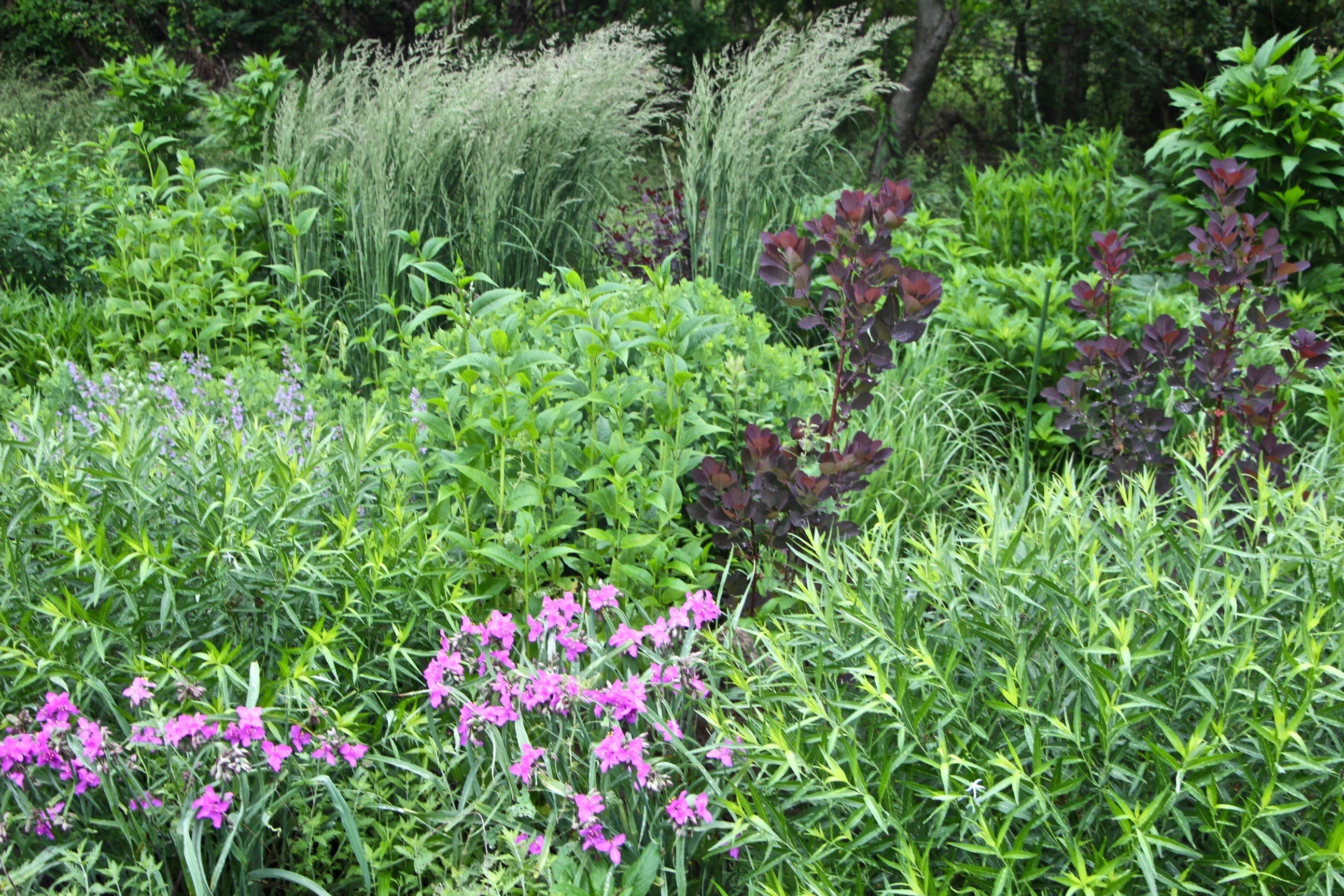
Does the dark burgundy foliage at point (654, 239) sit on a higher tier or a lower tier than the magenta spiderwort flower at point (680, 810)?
higher

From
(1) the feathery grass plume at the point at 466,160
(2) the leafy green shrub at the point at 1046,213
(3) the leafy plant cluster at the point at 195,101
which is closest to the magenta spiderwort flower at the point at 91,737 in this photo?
(1) the feathery grass plume at the point at 466,160

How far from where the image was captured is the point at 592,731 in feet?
5.87

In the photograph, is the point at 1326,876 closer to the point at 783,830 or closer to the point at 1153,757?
the point at 1153,757

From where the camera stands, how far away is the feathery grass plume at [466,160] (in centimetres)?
431

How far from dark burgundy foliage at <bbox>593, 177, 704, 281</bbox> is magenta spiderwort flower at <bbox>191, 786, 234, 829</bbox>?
10.8ft

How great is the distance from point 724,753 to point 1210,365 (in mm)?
1853

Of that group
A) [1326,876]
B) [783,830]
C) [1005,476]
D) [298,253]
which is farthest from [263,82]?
[1326,876]

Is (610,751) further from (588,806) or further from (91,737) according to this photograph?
(91,737)

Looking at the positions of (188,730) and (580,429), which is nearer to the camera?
(188,730)

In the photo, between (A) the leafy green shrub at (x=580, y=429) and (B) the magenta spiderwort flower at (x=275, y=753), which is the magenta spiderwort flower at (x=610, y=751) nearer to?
(B) the magenta spiderwort flower at (x=275, y=753)

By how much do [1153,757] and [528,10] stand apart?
433 inches

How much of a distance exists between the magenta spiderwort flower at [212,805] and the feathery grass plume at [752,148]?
3306 mm

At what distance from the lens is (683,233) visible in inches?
190

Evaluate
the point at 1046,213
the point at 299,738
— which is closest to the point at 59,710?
the point at 299,738
